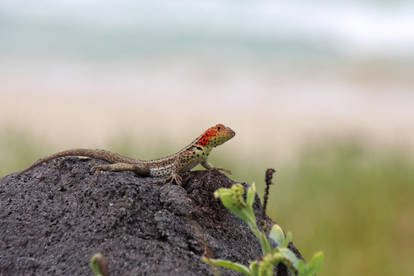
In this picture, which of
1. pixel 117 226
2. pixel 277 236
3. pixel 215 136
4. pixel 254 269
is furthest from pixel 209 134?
pixel 254 269

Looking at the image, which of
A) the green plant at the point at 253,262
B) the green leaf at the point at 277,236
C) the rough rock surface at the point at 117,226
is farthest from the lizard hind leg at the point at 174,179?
the green plant at the point at 253,262

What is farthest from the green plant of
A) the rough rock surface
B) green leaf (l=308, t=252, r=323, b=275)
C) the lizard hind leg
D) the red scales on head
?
the red scales on head

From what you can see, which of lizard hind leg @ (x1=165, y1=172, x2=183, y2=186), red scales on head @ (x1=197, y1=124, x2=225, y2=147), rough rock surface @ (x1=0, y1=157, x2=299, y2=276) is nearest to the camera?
rough rock surface @ (x1=0, y1=157, x2=299, y2=276)

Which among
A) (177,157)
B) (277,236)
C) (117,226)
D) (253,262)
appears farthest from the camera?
(177,157)

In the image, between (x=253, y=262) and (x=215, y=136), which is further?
(x=215, y=136)

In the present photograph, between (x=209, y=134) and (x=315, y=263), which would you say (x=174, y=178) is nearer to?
(x=209, y=134)

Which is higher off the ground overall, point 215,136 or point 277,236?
point 215,136

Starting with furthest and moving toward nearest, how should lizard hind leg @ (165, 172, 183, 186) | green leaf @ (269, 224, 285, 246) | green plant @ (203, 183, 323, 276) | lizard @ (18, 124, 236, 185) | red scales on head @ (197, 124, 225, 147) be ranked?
red scales on head @ (197, 124, 225, 147)
lizard @ (18, 124, 236, 185)
lizard hind leg @ (165, 172, 183, 186)
green leaf @ (269, 224, 285, 246)
green plant @ (203, 183, 323, 276)

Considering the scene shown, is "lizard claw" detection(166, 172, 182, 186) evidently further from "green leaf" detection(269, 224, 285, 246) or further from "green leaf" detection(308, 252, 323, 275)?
"green leaf" detection(308, 252, 323, 275)
